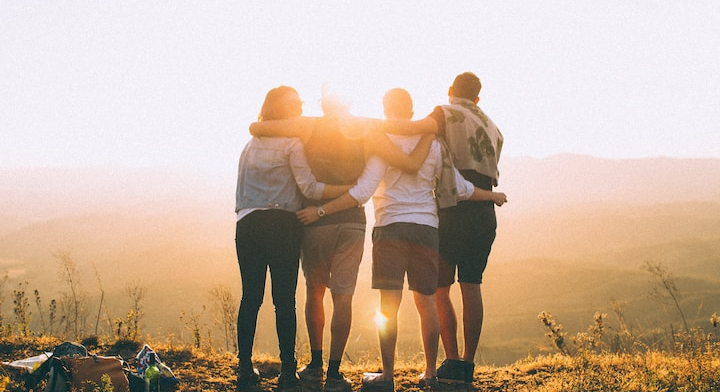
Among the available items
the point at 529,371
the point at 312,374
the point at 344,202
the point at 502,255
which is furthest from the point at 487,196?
the point at 502,255

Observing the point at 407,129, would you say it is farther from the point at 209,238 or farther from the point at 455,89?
the point at 209,238

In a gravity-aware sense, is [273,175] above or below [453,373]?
above

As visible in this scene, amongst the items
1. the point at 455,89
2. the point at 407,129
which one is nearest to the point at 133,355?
the point at 407,129

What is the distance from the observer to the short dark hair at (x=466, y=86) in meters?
4.64

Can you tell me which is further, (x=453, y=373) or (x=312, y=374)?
(x=453, y=373)

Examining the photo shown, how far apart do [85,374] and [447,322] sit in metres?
2.83

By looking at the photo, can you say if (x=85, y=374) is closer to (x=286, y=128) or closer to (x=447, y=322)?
(x=286, y=128)

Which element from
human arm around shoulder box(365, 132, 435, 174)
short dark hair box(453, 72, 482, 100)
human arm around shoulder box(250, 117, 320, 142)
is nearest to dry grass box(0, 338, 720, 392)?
human arm around shoulder box(365, 132, 435, 174)

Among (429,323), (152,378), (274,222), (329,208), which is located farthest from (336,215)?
(152,378)

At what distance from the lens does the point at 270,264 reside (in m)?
4.03

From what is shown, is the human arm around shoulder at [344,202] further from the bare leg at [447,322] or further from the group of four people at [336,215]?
the bare leg at [447,322]

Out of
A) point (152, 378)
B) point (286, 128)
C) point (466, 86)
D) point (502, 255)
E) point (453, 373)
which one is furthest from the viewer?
point (502, 255)

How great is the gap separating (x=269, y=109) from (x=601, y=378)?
3454 mm

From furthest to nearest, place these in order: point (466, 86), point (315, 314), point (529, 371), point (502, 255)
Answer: point (502, 255) → point (529, 371) → point (466, 86) → point (315, 314)
